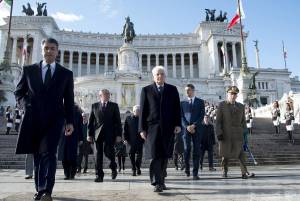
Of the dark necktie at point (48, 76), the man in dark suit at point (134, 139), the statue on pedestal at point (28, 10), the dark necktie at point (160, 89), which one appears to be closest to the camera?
the dark necktie at point (48, 76)

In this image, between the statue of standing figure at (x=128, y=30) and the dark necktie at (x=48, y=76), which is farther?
the statue of standing figure at (x=128, y=30)

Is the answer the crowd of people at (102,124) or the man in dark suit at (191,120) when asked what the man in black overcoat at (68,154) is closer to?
the crowd of people at (102,124)

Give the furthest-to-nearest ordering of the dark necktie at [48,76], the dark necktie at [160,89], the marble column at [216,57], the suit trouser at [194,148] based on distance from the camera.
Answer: the marble column at [216,57] → the suit trouser at [194,148] → the dark necktie at [160,89] → the dark necktie at [48,76]

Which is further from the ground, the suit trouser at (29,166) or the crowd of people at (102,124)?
the crowd of people at (102,124)

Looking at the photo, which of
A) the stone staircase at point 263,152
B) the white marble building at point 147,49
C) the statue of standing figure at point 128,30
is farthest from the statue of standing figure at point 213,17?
the stone staircase at point 263,152

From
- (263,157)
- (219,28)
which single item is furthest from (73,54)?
(263,157)

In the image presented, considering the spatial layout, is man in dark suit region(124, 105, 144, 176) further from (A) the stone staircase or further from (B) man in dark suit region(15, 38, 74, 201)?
(B) man in dark suit region(15, 38, 74, 201)

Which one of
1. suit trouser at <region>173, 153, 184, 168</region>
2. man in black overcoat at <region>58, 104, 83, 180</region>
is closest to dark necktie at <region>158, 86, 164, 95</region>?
man in black overcoat at <region>58, 104, 83, 180</region>

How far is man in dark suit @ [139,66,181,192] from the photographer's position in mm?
5680

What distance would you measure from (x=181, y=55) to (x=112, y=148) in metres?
73.0

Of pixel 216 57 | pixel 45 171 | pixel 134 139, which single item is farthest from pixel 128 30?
pixel 45 171

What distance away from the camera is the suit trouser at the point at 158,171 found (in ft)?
17.7

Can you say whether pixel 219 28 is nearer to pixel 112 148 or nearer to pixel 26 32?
pixel 26 32

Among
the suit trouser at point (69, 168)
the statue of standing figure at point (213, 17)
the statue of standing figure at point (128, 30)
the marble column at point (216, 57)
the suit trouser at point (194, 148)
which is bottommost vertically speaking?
the suit trouser at point (69, 168)
